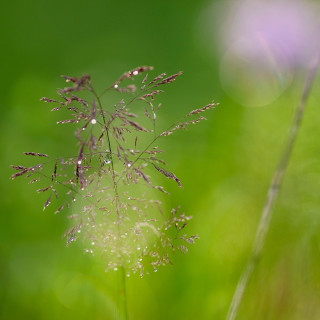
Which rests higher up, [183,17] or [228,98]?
[183,17]

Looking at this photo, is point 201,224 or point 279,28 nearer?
point 201,224

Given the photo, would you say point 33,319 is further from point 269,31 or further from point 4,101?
point 269,31

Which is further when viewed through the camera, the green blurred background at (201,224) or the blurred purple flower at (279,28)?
the blurred purple flower at (279,28)

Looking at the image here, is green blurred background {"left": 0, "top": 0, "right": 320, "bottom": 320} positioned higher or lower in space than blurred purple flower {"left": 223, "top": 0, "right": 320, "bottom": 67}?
lower

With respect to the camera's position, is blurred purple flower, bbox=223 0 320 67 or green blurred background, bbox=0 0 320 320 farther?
blurred purple flower, bbox=223 0 320 67

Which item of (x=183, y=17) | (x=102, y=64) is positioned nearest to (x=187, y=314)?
(x=102, y=64)

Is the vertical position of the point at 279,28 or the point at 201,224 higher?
the point at 279,28

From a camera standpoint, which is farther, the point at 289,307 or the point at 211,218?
the point at 211,218

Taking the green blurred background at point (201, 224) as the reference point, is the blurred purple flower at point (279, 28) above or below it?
above
